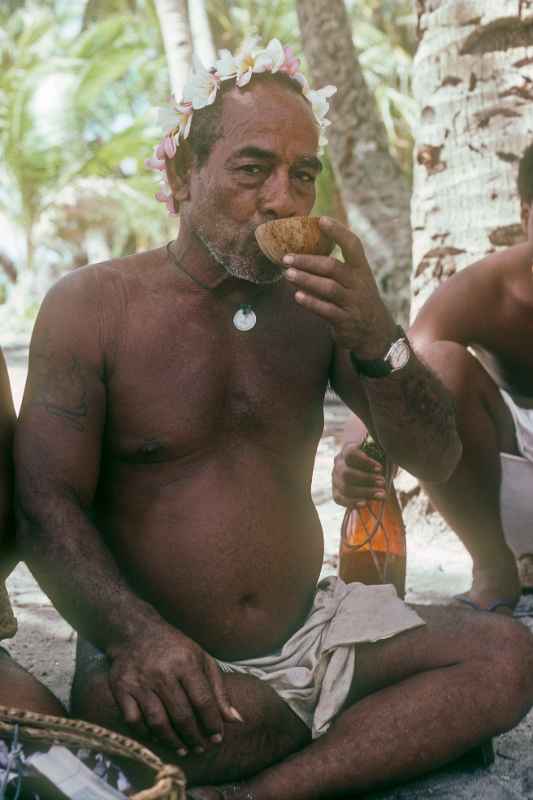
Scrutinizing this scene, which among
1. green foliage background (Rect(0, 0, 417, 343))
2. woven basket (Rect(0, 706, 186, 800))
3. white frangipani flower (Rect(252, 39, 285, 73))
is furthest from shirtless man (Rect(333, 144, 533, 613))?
green foliage background (Rect(0, 0, 417, 343))

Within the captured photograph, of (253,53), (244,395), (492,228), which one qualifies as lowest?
(244,395)

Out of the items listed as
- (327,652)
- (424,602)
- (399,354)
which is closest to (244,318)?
(399,354)

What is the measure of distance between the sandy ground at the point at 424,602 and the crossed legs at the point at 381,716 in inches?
5.4

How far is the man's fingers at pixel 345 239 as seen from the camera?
7.77 ft

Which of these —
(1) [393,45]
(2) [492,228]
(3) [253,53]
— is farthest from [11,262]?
(3) [253,53]

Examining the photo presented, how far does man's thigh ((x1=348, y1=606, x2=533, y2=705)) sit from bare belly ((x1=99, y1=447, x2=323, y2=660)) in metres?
→ 0.24

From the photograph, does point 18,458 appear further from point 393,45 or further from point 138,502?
point 393,45

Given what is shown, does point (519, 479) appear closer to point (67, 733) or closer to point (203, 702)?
point (203, 702)

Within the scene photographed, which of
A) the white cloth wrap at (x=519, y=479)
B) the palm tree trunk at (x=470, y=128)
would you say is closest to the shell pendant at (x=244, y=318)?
the white cloth wrap at (x=519, y=479)

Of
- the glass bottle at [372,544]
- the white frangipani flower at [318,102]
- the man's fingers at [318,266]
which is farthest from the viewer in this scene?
the glass bottle at [372,544]

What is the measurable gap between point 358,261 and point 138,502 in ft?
2.65

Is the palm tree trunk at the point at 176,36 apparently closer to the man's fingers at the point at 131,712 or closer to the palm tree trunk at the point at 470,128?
the palm tree trunk at the point at 470,128

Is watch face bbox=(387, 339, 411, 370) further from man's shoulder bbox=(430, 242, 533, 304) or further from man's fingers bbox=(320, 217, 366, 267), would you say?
man's shoulder bbox=(430, 242, 533, 304)

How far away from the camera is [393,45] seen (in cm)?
2170
